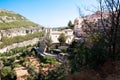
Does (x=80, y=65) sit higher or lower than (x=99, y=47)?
lower

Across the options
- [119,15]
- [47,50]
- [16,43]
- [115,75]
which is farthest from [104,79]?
[16,43]

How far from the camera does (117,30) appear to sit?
6691 mm

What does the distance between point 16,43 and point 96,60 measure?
6102 centimetres

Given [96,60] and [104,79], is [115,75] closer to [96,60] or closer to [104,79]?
[104,79]

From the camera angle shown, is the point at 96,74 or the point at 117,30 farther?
the point at 117,30

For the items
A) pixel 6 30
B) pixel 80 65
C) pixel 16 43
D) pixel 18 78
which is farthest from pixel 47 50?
pixel 6 30

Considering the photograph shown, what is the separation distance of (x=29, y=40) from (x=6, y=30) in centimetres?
862

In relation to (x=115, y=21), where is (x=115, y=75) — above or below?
below

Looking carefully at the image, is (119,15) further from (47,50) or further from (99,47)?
(47,50)

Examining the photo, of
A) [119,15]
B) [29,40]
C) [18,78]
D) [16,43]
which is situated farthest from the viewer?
[29,40]

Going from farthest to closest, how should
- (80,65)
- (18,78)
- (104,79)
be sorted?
(18,78) < (80,65) < (104,79)

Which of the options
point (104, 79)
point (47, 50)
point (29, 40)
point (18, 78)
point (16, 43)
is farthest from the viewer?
point (29, 40)

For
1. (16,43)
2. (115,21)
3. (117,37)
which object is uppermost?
(115,21)

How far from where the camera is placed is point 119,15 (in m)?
6.54
